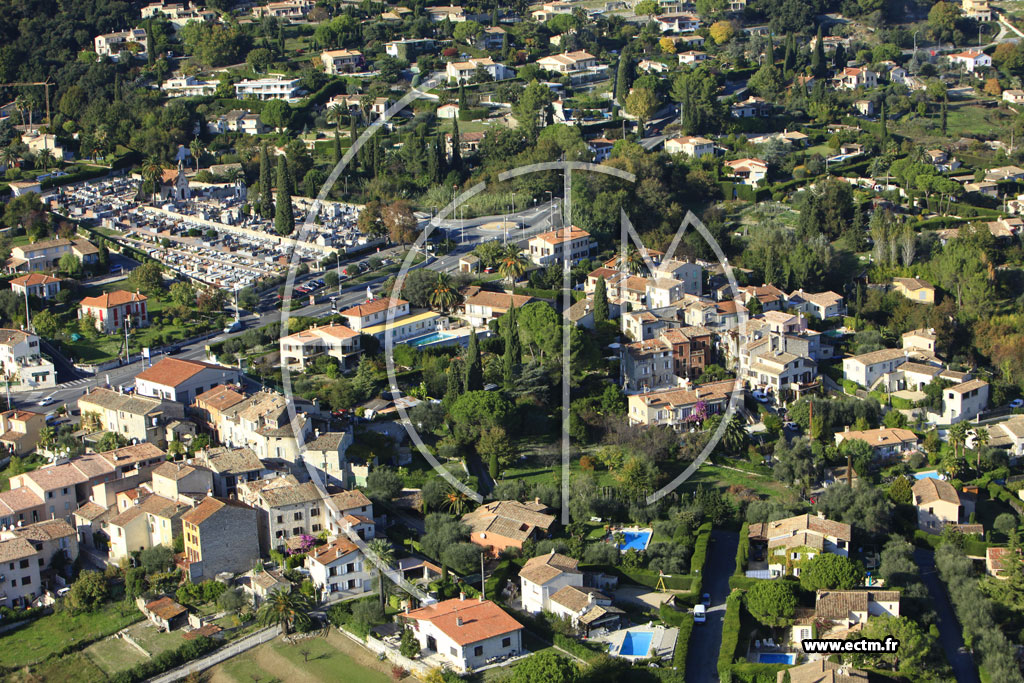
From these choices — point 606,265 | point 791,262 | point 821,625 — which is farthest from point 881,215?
point 821,625

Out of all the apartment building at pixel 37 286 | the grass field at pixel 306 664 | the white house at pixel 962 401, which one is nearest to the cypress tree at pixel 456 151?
the apartment building at pixel 37 286

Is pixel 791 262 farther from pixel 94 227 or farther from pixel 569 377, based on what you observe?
pixel 94 227

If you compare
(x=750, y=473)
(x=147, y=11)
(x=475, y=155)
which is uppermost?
(x=147, y=11)

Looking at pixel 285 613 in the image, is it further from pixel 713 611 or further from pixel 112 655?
pixel 713 611

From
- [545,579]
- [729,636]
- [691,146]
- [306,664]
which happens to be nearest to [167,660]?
[306,664]

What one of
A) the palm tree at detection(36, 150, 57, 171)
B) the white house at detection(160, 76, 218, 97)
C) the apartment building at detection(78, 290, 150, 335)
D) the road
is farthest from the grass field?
the white house at detection(160, 76, 218, 97)

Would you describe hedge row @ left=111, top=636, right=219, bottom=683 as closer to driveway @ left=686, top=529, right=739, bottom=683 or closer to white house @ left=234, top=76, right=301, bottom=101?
driveway @ left=686, top=529, right=739, bottom=683

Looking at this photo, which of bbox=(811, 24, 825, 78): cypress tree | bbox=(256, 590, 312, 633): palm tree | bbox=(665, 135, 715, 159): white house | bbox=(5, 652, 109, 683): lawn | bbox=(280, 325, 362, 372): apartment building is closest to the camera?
bbox=(5, 652, 109, 683): lawn
